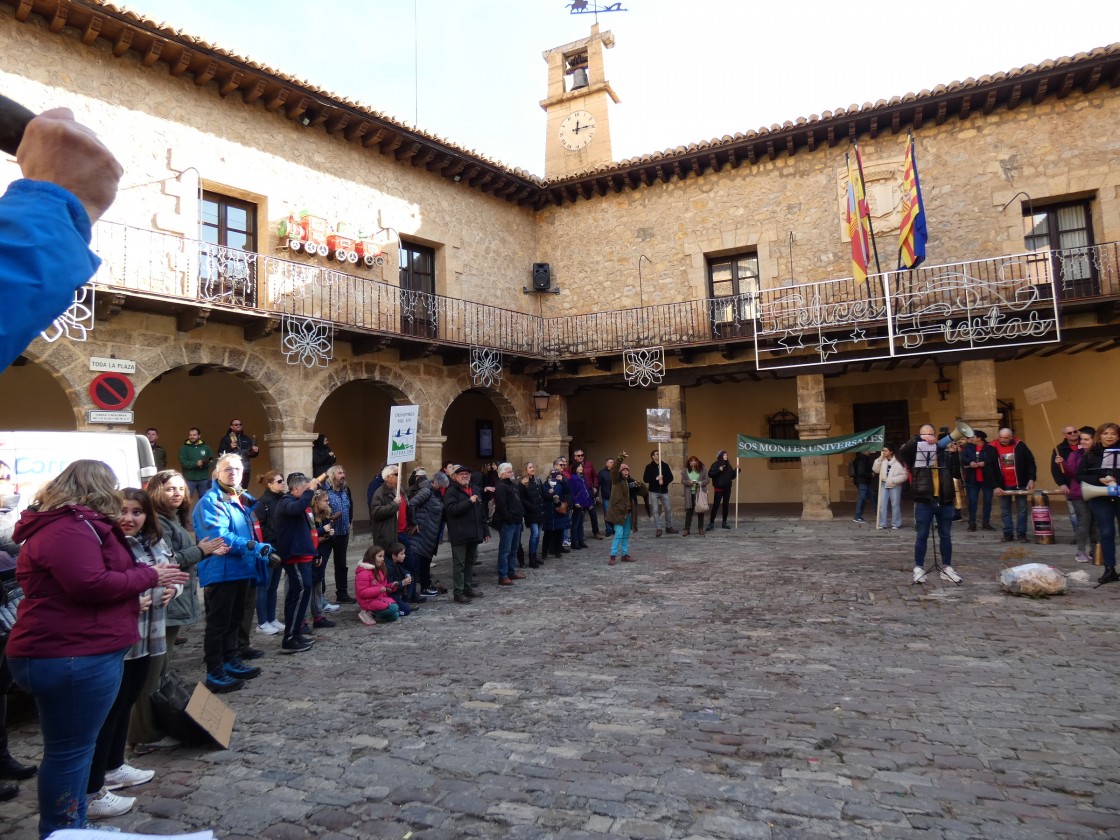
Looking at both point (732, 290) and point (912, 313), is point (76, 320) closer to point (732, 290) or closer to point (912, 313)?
point (732, 290)

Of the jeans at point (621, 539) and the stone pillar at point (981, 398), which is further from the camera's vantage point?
the stone pillar at point (981, 398)

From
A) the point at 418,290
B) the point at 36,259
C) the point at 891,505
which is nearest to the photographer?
the point at 36,259

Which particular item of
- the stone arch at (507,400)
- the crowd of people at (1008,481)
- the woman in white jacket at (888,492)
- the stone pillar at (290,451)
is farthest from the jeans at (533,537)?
the woman in white jacket at (888,492)

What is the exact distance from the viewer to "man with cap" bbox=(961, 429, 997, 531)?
11378 mm

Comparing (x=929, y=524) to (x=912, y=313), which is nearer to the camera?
(x=929, y=524)

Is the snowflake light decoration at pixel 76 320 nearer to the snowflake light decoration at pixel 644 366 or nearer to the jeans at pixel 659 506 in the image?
the jeans at pixel 659 506

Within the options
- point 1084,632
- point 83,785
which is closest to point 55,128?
point 83,785

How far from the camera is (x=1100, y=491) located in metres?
7.39

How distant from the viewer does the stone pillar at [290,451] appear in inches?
468

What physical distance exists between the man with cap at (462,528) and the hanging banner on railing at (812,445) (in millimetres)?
7901

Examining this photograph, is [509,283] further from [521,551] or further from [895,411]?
[895,411]

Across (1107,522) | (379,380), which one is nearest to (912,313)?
(1107,522)

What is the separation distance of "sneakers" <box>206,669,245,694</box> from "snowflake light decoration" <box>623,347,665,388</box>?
11.7m

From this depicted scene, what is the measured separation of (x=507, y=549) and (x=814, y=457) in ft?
26.5
